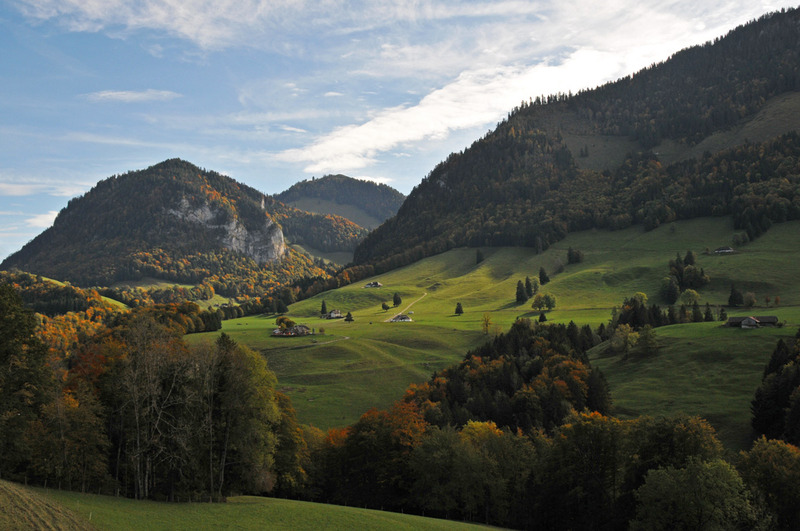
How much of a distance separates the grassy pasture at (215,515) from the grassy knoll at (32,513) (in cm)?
28

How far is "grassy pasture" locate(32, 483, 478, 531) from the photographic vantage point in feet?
113

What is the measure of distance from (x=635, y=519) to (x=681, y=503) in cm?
427

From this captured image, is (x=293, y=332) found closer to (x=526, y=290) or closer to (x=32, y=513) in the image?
(x=526, y=290)

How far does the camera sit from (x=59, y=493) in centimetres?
3934

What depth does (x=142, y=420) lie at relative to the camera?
47625 mm

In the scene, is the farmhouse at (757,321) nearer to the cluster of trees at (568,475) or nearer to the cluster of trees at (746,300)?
the cluster of trees at (746,300)

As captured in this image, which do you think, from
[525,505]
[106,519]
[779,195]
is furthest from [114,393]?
[779,195]

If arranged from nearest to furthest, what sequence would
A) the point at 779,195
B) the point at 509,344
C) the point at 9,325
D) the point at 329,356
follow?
the point at 9,325 < the point at 509,344 < the point at 329,356 < the point at 779,195

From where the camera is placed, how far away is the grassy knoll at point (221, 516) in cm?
3500

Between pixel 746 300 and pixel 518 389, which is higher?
pixel 746 300

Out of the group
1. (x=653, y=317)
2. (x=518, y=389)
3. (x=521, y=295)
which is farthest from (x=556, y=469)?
(x=521, y=295)

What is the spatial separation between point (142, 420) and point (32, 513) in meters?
18.0

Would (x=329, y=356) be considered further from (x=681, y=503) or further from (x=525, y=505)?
(x=681, y=503)

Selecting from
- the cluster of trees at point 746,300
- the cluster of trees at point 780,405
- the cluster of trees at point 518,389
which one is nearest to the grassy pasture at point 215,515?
the cluster of trees at point 518,389
